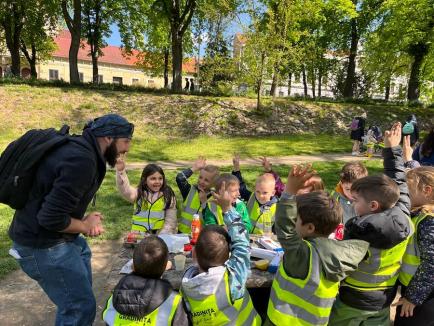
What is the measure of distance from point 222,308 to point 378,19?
29020 mm

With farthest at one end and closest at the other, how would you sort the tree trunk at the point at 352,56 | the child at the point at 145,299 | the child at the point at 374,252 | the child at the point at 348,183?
the tree trunk at the point at 352,56 < the child at the point at 348,183 < the child at the point at 374,252 < the child at the point at 145,299

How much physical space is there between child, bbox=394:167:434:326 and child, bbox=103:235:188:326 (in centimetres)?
165

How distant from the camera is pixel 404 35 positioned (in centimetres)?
2203

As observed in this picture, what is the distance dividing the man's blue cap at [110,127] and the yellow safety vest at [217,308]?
3.92 ft

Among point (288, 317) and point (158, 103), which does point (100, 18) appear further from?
point (288, 317)

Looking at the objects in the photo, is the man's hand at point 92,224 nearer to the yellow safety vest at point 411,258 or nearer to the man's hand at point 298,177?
the man's hand at point 298,177

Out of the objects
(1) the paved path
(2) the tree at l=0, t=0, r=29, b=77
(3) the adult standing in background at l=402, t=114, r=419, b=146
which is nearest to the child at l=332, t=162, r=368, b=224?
(3) the adult standing in background at l=402, t=114, r=419, b=146

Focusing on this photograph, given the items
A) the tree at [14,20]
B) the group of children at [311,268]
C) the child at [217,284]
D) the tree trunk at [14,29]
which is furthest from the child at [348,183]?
the tree trunk at [14,29]

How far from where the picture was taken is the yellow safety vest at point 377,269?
260cm

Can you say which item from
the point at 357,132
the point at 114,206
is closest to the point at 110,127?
the point at 114,206

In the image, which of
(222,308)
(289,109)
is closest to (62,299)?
(222,308)

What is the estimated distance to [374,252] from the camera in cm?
259

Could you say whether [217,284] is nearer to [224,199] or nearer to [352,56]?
[224,199]

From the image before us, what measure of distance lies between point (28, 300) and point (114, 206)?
3242 millimetres
